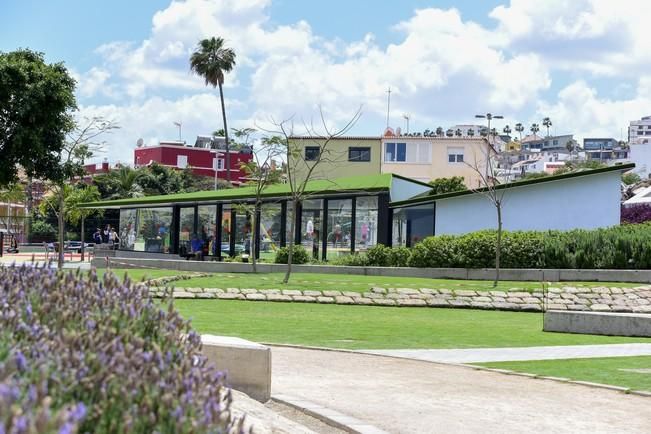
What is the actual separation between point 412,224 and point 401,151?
37956 mm

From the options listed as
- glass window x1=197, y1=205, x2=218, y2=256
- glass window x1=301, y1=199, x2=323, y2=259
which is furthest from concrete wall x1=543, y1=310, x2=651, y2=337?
glass window x1=197, y1=205, x2=218, y2=256

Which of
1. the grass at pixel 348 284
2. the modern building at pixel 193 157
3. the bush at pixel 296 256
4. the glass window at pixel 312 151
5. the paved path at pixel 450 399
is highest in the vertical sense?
the modern building at pixel 193 157

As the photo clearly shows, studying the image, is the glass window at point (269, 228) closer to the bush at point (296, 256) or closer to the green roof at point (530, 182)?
the bush at point (296, 256)

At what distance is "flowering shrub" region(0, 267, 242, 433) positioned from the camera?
3174mm

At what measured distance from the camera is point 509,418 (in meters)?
8.58

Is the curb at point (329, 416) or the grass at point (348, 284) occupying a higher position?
the grass at point (348, 284)

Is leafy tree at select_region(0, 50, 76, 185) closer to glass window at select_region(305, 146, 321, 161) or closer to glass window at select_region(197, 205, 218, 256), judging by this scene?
glass window at select_region(197, 205, 218, 256)

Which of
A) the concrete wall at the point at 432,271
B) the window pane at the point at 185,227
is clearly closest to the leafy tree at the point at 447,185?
the concrete wall at the point at 432,271

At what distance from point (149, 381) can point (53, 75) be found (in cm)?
3144

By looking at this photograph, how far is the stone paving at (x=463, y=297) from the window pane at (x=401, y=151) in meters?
50.4

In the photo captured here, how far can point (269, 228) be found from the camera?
42656 mm

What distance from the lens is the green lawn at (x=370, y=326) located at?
15695 millimetres

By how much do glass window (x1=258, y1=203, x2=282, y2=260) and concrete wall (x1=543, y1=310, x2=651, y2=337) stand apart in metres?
24.0

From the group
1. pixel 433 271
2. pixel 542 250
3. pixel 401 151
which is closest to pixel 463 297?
pixel 542 250
